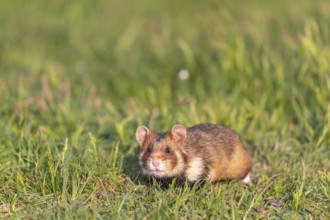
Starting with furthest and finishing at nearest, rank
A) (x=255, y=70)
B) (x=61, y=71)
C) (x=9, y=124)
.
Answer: (x=61, y=71) < (x=255, y=70) < (x=9, y=124)

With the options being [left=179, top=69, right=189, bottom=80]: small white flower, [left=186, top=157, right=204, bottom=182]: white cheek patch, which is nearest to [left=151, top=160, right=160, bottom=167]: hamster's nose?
[left=186, top=157, right=204, bottom=182]: white cheek patch

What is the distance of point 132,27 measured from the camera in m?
9.47

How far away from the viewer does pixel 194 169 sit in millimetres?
5082

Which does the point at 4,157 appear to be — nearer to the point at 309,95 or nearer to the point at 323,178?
the point at 323,178

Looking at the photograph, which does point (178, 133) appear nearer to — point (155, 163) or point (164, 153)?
point (164, 153)

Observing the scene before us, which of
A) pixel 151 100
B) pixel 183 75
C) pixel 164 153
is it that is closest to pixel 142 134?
pixel 164 153

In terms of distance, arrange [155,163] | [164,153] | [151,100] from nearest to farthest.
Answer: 1. [155,163]
2. [164,153]
3. [151,100]

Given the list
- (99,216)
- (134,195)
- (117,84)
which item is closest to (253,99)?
(117,84)

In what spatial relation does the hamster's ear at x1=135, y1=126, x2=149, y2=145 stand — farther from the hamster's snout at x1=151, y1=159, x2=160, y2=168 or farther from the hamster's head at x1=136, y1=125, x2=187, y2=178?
the hamster's snout at x1=151, y1=159, x2=160, y2=168

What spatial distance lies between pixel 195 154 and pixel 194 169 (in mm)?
137

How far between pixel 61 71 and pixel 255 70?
2.74 m

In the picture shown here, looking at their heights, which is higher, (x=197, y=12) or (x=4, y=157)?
(x=197, y=12)

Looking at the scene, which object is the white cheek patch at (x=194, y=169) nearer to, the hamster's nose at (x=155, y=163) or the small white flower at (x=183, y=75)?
the hamster's nose at (x=155, y=163)

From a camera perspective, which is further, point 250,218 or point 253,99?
point 253,99
